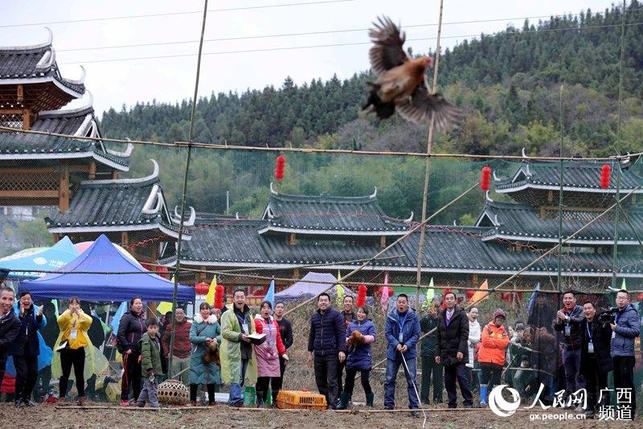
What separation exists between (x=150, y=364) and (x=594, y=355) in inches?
191

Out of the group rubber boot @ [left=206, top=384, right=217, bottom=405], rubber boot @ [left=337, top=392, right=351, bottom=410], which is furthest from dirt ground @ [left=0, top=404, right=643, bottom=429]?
rubber boot @ [left=337, top=392, right=351, bottom=410]

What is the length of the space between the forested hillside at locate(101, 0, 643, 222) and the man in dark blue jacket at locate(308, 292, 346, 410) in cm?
572

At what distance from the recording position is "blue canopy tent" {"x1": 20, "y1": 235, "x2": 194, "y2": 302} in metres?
14.3

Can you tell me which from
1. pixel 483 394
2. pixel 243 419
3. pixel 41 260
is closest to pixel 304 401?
pixel 243 419

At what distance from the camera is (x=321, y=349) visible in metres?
13.0

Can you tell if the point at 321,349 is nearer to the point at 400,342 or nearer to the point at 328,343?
the point at 328,343

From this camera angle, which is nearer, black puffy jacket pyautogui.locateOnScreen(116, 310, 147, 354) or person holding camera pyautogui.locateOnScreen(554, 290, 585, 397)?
person holding camera pyautogui.locateOnScreen(554, 290, 585, 397)

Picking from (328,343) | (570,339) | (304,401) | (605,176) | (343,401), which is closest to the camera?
(570,339)

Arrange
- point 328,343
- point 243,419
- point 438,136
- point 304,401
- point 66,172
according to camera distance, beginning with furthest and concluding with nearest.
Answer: point 438,136
point 66,172
point 328,343
point 304,401
point 243,419

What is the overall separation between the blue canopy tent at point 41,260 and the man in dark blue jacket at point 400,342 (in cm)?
573

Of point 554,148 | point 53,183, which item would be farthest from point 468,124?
point 53,183

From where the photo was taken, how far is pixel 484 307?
760 inches

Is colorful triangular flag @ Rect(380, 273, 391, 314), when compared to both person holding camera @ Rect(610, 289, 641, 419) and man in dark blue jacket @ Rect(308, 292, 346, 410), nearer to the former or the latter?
man in dark blue jacket @ Rect(308, 292, 346, 410)

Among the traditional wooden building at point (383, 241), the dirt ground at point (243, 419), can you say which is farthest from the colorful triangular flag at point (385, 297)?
the dirt ground at point (243, 419)
